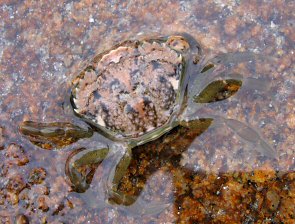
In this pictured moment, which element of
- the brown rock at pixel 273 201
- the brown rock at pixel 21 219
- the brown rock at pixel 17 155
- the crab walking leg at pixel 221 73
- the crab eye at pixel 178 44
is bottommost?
the brown rock at pixel 21 219

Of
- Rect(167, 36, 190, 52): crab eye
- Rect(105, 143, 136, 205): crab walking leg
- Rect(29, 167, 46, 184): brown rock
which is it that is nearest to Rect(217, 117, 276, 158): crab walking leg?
Rect(167, 36, 190, 52): crab eye

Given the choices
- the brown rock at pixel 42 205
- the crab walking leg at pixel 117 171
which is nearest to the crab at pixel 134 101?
the crab walking leg at pixel 117 171

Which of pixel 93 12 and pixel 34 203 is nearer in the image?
pixel 34 203

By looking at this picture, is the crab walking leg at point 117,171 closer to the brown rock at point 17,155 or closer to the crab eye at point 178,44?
the brown rock at point 17,155

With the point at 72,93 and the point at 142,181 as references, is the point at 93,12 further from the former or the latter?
the point at 142,181

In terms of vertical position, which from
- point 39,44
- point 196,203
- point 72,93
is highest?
point 39,44

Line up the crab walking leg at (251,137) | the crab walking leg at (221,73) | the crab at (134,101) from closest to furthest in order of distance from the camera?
the crab at (134,101)
the crab walking leg at (251,137)
the crab walking leg at (221,73)

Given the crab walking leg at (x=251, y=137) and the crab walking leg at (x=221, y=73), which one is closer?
the crab walking leg at (x=251, y=137)

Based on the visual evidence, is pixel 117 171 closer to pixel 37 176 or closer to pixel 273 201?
pixel 37 176

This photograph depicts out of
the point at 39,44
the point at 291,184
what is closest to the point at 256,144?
the point at 291,184
